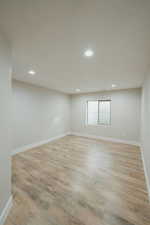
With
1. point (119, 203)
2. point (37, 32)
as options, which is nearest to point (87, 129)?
point (119, 203)

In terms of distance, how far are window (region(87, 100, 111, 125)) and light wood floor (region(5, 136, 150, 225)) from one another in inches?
104

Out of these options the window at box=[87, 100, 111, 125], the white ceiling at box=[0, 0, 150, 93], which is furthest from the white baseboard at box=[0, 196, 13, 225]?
the window at box=[87, 100, 111, 125]

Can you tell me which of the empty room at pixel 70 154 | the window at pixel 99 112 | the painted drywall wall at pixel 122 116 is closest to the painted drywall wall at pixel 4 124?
the empty room at pixel 70 154

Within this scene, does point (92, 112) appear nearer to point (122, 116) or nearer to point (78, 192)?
point (122, 116)

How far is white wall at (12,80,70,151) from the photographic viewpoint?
3.26 meters

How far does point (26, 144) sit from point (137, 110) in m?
4.67

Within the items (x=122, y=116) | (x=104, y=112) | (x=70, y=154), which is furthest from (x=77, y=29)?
(x=104, y=112)

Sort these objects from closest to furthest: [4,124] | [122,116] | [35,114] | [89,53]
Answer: [4,124] < [89,53] < [35,114] < [122,116]

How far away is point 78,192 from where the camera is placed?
170cm

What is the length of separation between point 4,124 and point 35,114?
8.69 ft

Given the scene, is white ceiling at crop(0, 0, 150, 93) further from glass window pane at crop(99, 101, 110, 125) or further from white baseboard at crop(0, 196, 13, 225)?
glass window pane at crop(99, 101, 110, 125)

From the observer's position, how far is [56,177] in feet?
6.86

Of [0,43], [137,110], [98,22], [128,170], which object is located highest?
[98,22]

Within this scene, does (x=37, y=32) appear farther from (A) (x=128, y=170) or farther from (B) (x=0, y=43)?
(A) (x=128, y=170)
